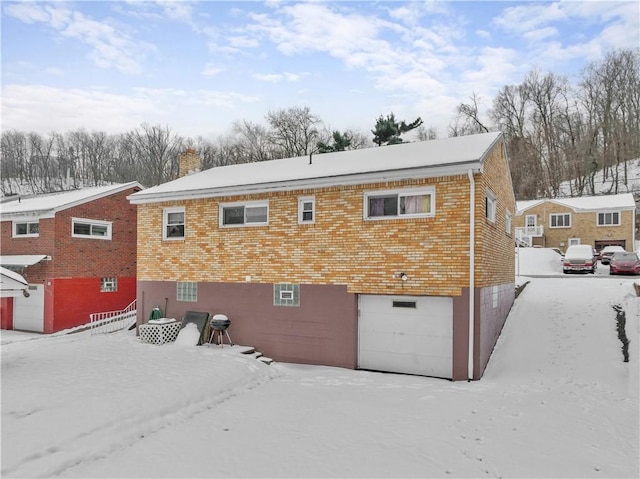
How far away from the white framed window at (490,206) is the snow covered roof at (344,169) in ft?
4.42

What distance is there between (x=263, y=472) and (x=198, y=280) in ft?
29.7

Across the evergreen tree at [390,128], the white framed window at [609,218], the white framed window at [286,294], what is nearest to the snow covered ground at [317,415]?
the white framed window at [286,294]

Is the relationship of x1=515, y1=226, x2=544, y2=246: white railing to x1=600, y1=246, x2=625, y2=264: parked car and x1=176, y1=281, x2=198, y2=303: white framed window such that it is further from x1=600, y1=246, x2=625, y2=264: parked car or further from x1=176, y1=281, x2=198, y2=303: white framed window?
x1=176, y1=281, x2=198, y2=303: white framed window

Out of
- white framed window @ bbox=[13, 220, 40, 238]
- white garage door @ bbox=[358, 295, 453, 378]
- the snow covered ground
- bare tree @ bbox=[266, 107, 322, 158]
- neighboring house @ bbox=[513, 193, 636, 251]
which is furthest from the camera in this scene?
bare tree @ bbox=[266, 107, 322, 158]

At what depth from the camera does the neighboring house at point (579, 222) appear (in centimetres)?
3231

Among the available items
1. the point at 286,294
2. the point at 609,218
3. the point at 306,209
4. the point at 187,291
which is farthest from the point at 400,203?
the point at 609,218

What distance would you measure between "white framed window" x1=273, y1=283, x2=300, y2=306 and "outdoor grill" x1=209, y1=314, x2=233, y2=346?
1.85 meters

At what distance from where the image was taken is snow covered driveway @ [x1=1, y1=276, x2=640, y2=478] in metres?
5.65

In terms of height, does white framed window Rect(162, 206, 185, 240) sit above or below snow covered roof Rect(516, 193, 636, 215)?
below

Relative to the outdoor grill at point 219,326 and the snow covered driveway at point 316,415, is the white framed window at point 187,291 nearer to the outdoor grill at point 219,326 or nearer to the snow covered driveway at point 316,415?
the outdoor grill at point 219,326

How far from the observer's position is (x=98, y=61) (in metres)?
13.7

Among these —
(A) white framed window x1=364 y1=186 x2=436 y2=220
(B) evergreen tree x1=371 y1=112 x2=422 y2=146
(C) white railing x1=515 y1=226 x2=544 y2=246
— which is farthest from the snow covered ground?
(C) white railing x1=515 y1=226 x2=544 y2=246

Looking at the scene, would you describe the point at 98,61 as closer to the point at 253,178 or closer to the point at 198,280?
the point at 253,178

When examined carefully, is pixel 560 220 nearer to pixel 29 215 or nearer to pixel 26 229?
pixel 29 215
